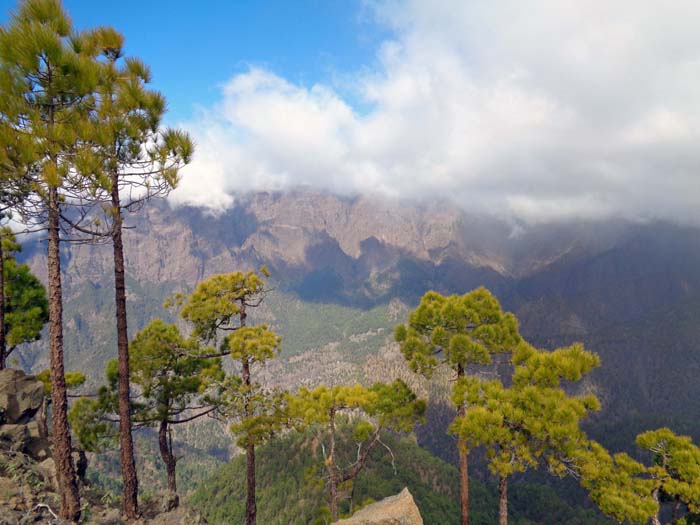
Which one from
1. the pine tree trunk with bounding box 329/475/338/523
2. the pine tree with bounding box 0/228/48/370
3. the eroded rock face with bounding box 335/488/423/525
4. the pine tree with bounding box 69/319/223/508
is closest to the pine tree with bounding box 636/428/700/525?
the eroded rock face with bounding box 335/488/423/525

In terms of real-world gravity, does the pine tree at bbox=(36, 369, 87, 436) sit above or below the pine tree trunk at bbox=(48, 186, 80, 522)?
below

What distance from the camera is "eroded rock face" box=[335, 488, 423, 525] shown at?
40.4ft

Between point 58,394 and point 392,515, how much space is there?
11.7 m

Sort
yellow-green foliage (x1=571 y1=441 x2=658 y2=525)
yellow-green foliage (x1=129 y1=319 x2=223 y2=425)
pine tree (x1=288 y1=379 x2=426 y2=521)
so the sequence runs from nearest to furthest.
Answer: yellow-green foliage (x1=571 y1=441 x2=658 y2=525) < pine tree (x1=288 y1=379 x2=426 y2=521) < yellow-green foliage (x1=129 y1=319 x2=223 y2=425)

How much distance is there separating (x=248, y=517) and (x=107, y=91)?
21.9 metres

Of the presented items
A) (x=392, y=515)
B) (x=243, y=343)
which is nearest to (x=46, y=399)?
(x=243, y=343)

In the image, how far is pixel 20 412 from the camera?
776 inches

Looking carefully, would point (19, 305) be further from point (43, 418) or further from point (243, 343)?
point (243, 343)

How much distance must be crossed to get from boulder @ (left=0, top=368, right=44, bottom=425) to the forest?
1775mm

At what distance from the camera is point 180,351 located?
22.5 meters

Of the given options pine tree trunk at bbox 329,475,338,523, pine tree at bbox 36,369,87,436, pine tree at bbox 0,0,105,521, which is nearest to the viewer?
pine tree at bbox 0,0,105,521

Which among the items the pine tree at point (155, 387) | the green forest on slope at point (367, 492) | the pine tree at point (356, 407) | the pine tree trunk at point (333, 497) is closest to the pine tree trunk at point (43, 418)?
the pine tree at point (155, 387)

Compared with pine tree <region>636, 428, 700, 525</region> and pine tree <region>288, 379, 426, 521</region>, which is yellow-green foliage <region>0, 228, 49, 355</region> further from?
pine tree <region>636, 428, 700, 525</region>

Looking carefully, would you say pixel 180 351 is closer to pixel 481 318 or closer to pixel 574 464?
pixel 481 318
